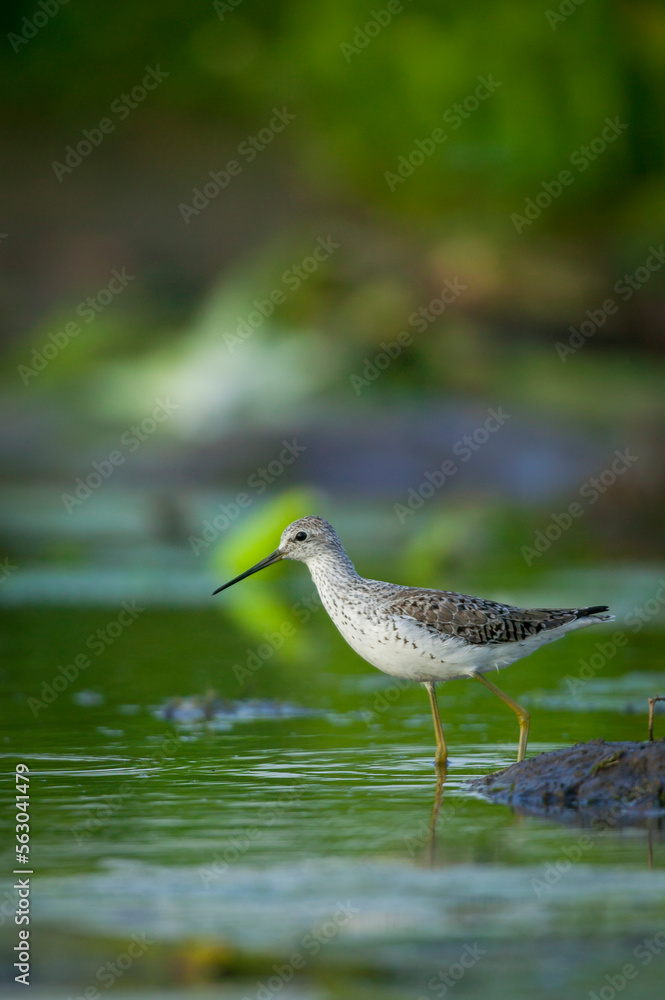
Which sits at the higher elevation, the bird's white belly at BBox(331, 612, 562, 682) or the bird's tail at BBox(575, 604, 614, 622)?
the bird's tail at BBox(575, 604, 614, 622)

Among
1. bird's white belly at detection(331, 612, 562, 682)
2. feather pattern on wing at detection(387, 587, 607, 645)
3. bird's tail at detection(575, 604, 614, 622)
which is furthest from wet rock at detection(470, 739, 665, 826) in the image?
bird's tail at detection(575, 604, 614, 622)

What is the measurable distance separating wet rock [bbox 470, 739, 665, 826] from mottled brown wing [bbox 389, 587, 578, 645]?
1.23 meters

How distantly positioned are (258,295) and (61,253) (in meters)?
7.59

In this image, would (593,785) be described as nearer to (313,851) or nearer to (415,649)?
(313,851)

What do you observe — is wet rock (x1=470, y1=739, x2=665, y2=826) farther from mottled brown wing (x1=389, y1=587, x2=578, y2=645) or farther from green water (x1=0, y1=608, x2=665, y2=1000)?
mottled brown wing (x1=389, y1=587, x2=578, y2=645)

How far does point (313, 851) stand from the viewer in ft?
19.2

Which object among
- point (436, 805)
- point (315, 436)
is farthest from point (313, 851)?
point (315, 436)

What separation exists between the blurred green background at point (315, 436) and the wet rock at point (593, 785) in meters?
0.19

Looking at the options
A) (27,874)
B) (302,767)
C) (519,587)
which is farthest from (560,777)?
(519,587)

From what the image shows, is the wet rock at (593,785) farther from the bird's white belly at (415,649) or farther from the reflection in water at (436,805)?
the bird's white belly at (415,649)

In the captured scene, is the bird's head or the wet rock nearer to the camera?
the wet rock

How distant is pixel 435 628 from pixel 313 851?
2.16m

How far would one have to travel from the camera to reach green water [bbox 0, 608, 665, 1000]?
4.58m

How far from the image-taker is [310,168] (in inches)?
1216
